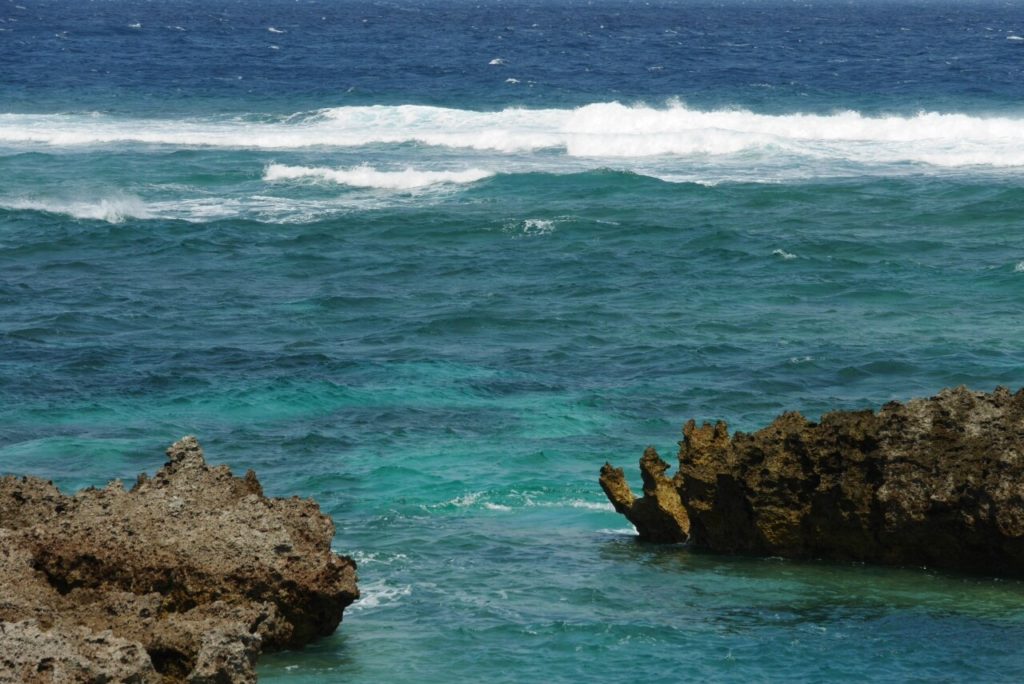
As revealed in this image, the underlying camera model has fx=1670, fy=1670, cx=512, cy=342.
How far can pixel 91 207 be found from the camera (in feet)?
141

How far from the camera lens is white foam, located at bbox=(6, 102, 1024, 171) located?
5503 centimetres

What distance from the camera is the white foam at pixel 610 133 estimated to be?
55031 mm

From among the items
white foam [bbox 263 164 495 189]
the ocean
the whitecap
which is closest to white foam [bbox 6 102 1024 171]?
the ocean

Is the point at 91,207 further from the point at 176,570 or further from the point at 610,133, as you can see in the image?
the point at 176,570

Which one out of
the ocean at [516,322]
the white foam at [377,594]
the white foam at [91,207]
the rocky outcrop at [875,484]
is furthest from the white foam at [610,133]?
the white foam at [377,594]

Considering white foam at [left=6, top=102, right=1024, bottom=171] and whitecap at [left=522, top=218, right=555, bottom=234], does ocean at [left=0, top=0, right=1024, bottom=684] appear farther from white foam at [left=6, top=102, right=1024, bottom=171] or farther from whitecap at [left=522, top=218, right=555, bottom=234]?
white foam at [left=6, top=102, right=1024, bottom=171]

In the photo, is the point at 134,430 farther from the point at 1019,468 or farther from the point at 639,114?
the point at 639,114

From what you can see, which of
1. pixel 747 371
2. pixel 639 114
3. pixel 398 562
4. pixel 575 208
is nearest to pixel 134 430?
Answer: pixel 398 562

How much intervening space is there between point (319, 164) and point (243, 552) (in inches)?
1565

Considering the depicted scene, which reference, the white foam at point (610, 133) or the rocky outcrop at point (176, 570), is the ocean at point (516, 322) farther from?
the rocky outcrop at point (176, 570)

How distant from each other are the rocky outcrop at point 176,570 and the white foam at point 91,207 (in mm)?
28389

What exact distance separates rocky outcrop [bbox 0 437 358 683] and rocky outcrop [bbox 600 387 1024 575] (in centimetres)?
432

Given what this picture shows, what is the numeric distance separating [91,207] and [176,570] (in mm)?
31808

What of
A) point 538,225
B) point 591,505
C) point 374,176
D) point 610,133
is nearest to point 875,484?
point 591,505
